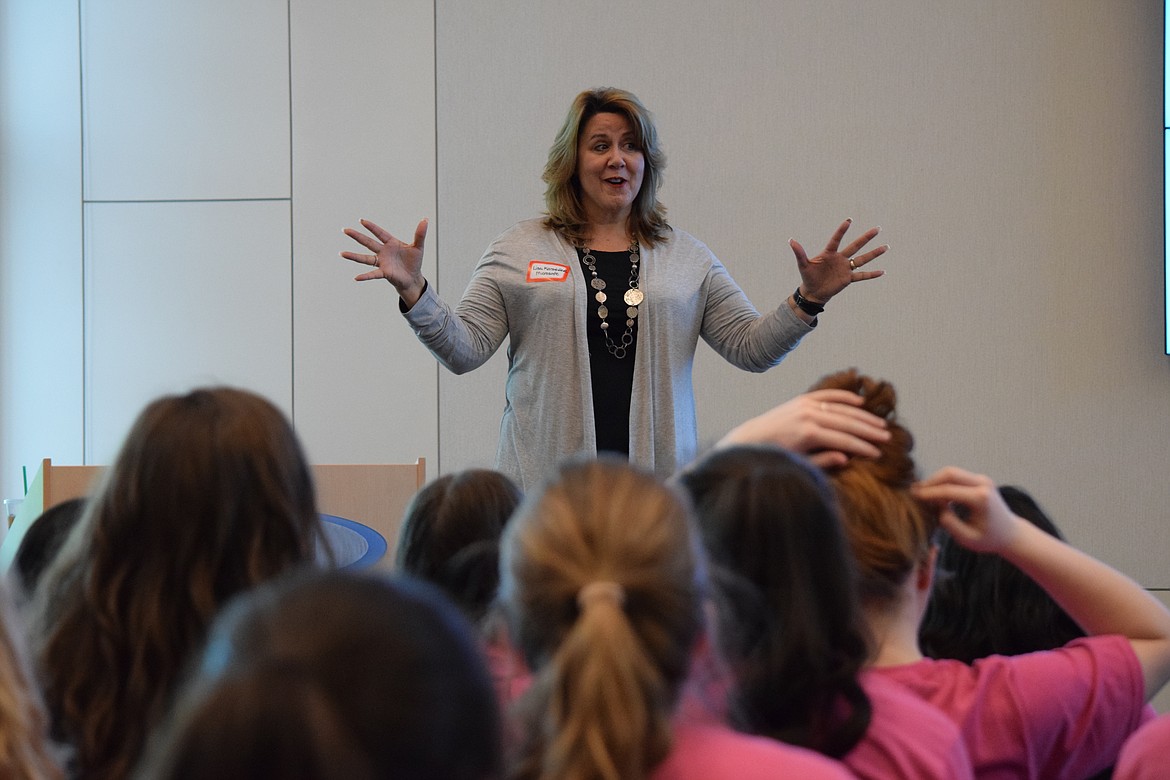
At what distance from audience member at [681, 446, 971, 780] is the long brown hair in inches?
70.8

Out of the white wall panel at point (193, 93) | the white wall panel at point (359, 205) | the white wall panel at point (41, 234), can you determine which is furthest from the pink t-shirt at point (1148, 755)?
the white wall panel at point (41, 234)

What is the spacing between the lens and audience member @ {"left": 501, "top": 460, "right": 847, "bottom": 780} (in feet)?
2.97

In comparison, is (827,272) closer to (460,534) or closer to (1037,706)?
(460,534)

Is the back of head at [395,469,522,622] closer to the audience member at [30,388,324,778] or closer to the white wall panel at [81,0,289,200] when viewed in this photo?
the audience member at [30,388,324,778]

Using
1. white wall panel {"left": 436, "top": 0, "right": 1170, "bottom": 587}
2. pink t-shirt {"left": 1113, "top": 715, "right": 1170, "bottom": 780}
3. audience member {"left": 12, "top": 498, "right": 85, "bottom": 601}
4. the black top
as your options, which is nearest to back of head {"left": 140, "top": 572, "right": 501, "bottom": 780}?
pink t-shirt {"left": 1113, "top": 715, "right": 1170, "bottom": 780}

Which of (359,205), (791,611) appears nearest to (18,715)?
(791,611)

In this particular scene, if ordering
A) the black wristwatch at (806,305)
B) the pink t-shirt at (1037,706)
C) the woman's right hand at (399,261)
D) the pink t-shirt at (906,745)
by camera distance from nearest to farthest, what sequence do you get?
1. the pink t-shirt at (906,745)
2. the pink t-shirt at (1037,706)
3. the woman's right hand at (399,261)
4. the black wristwatch at (806,305)

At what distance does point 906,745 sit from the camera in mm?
1178

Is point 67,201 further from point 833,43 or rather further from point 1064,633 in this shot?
point 1064,633

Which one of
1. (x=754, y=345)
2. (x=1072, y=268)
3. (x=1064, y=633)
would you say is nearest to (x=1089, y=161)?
(x=1072, y=268)

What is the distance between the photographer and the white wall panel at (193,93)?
4.47 m

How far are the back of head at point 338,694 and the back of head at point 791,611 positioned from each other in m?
0.47

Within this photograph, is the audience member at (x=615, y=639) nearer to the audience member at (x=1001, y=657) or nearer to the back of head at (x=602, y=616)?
the back of head at (x=602, y=616)

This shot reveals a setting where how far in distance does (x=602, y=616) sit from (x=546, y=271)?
1.99 metres
